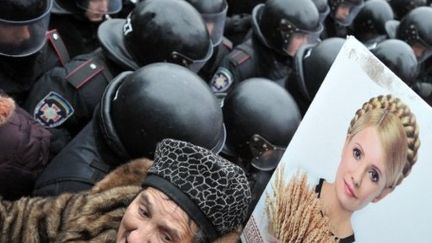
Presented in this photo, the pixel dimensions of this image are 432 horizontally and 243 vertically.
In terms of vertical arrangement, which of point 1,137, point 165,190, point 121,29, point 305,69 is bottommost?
point 305,69

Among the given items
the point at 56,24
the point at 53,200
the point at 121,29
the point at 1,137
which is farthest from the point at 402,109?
the point at 56,24

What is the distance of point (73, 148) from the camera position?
8.23 feet

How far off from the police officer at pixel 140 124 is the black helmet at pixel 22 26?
871mm

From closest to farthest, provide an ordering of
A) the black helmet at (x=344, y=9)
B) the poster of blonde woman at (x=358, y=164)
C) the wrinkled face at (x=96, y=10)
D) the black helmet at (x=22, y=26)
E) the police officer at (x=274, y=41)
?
the poster of blonde woman at (x=358, y=164) < the black helmet at (x=22, y=26) < the wrinkled face at (x=96, y=10) < the police officer at (x=274, y=41) < the black helmet at (x=344, y=9)

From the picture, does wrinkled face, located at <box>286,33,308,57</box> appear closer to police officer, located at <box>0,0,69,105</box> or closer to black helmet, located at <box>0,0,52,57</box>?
police officer, located at <box>0,0,69,105</box>

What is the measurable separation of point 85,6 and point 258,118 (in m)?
1.78

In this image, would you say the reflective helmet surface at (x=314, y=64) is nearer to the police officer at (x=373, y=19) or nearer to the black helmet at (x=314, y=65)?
the black helmet at (x=314, y=65)

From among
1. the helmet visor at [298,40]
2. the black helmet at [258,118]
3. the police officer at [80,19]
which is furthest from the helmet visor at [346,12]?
the black helmet at [258,118]

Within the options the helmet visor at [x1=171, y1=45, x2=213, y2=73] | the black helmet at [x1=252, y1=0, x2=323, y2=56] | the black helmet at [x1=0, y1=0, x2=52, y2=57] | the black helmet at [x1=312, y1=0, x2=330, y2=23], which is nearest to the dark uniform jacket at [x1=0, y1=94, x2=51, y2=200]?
the black helmet at [x1=0, y1=0, x2=52, y2=57]

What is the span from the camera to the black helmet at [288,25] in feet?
15.1

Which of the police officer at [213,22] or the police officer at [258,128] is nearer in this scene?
the police officer at [258,128]

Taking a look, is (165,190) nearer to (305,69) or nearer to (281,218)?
(281,218)

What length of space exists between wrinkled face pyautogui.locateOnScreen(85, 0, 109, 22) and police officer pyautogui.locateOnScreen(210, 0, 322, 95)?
1070 mm

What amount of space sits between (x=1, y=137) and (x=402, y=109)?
5.07ft
